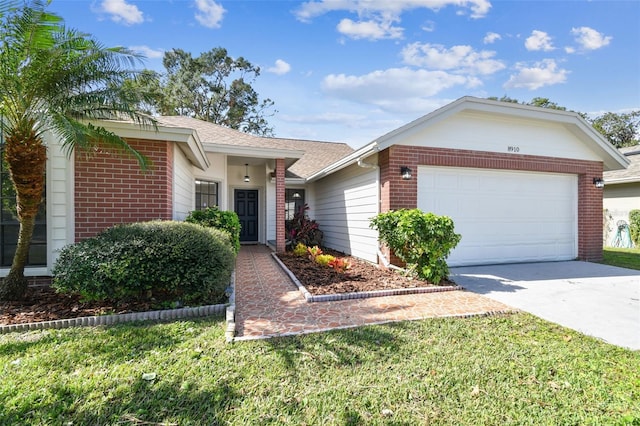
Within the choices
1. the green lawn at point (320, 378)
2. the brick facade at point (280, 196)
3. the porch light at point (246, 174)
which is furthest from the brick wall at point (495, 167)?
the porch light at point (246, 174)

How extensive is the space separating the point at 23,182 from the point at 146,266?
227 cm

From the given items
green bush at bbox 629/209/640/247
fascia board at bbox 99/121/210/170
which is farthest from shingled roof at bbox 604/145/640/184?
fascia board at bbox 99/121/210/170

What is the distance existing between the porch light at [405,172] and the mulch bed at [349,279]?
227 cm

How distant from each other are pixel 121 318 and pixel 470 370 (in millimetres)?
4347

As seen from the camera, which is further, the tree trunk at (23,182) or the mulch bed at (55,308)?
the tree trunk at (23,182)

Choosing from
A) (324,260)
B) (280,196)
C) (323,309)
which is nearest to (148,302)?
(323,309)

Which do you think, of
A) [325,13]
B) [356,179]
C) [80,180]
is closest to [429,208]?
[356,179]

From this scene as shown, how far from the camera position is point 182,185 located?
765cm

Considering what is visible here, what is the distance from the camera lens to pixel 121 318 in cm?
404

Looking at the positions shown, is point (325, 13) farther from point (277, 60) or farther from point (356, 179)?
point (356, 179)

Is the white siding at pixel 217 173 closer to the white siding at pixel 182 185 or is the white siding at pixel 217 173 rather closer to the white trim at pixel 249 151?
the white siding at pixel 182 185

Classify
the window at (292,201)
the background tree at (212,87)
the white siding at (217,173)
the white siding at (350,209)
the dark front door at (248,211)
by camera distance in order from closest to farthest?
the white siding at (350,209) < the white siding at (217,173) < the dark front door at (248,211) < the window at (292,201) < the background tree at (212,87)

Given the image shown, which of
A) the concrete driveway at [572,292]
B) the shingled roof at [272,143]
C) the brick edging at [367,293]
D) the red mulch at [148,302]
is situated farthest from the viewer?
the shingled roof at [272,143]

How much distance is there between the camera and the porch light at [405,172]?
7064mm
